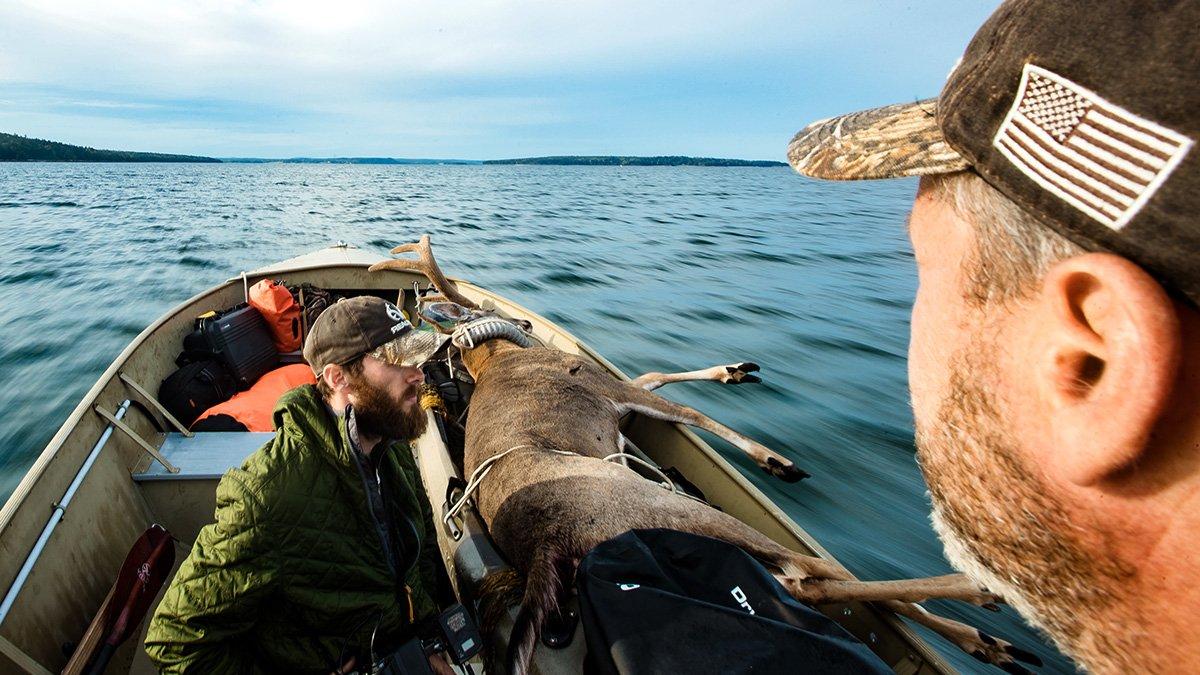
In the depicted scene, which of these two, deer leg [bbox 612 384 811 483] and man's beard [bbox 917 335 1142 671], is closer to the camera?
man's beard [bbox 917 335 1142 671]

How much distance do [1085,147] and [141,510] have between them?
5.68m

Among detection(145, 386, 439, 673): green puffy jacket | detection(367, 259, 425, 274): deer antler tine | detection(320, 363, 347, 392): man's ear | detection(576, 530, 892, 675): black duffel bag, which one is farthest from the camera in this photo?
detection(367, 259, 425, 274): deer antler tine

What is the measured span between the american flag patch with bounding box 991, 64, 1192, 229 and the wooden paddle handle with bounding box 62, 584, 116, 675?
4.34 m

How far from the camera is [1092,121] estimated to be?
0.88 meters

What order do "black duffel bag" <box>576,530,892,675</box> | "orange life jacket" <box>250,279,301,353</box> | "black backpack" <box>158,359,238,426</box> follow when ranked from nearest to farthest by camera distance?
"black duffel bag" <box>576,530,892,675</box> < "black backpack" <box>158,359,238,426</box> < "orange life jacket" <box>250,279,301,353</box>

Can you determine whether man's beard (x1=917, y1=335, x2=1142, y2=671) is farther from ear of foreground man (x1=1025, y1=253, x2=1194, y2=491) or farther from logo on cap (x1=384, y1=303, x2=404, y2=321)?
logo on cap (x1=384, y1=303, x2=404, y2=321)

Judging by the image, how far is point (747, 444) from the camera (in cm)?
527

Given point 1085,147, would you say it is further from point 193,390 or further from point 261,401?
point 193,390

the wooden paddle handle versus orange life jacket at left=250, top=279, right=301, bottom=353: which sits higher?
orange life jacket at left=250, top=279, right=301, bottom=353

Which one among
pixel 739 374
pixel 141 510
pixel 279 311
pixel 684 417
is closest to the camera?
pixel 141 510

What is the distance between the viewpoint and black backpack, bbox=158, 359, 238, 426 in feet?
17.5

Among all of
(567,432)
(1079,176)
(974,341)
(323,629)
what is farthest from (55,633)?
(1079,176)

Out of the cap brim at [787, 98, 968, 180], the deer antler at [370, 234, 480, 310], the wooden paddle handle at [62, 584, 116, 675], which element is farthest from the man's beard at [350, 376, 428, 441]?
the deer antler at [370, 234, 480, 310]

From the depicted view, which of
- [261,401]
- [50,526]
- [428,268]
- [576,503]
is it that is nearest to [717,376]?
[576,503]
